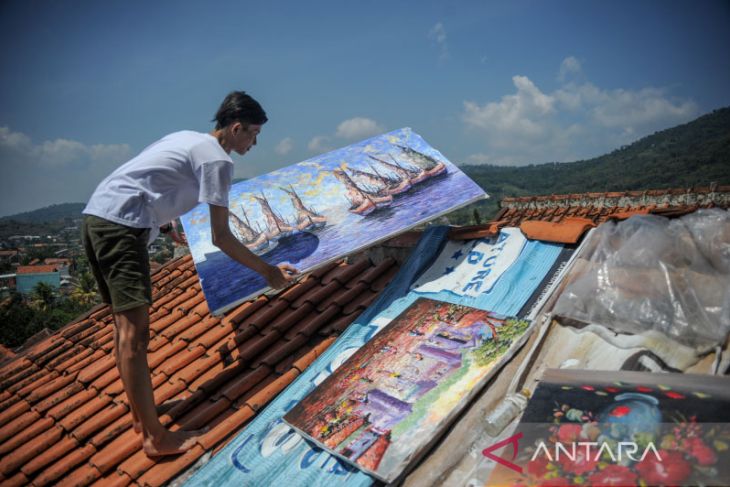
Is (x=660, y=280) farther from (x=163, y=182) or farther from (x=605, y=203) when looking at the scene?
(x=605, y=203)

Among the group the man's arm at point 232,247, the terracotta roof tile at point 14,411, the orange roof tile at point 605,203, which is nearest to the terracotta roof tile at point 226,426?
the man's arm at point 232,247

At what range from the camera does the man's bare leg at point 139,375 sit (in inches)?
81.5

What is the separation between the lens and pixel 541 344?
1.87 meters

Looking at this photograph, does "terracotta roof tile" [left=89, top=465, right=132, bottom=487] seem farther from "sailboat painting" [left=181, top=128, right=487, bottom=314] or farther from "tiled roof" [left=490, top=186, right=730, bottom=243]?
"tiled roof" [left=490, top=186, right=730, bottom=243]

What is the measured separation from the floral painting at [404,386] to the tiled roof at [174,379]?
49cm

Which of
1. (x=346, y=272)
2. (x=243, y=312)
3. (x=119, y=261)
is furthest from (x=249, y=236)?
(x=119, y=261)

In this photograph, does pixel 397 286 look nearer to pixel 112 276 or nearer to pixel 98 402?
pixel 112 276

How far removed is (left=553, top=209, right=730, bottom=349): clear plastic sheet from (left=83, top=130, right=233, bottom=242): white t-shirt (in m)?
1.91

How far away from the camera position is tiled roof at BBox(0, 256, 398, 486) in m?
2.33

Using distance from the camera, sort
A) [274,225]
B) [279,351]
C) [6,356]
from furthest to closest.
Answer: [6,356]
[274,225]
[279,351]

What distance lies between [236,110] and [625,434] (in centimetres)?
245

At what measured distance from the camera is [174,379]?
2.84m

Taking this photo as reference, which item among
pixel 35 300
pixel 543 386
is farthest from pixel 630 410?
pixel 35 300

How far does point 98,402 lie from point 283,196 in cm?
209
